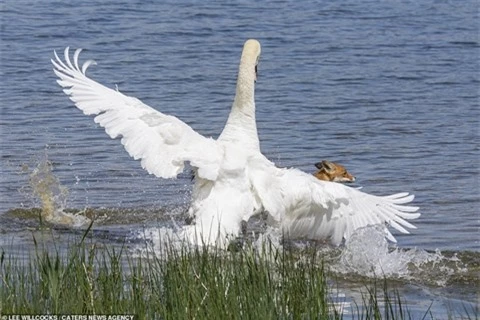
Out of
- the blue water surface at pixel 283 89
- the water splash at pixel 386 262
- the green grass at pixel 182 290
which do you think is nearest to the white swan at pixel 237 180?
the water splash at pixel 386 262

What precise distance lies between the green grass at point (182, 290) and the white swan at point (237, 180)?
1.86 metres

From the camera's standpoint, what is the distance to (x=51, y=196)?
34.9 ft

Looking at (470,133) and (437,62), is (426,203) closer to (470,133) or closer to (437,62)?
(470,133)

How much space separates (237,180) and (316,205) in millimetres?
643

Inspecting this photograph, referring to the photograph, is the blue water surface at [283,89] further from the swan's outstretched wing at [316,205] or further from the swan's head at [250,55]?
the swan's head at [250,55]

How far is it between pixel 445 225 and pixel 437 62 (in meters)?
8.22

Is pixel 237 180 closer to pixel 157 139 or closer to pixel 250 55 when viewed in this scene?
pixel 157 139

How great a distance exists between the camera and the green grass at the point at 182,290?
562cm

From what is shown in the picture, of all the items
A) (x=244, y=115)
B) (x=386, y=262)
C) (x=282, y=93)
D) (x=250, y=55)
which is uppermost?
(x=282, y=93)

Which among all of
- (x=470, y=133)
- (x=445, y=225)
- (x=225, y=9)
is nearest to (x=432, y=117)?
(x=470, y=133)

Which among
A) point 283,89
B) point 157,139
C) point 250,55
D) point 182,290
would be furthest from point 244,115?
point 283,89

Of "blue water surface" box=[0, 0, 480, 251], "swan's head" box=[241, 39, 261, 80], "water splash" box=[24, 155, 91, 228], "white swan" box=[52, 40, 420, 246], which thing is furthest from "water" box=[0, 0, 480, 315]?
"swan's head" box=[241, 39, 261, 80]

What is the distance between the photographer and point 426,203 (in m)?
10.8

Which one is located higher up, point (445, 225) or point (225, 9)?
point (225, 9)
